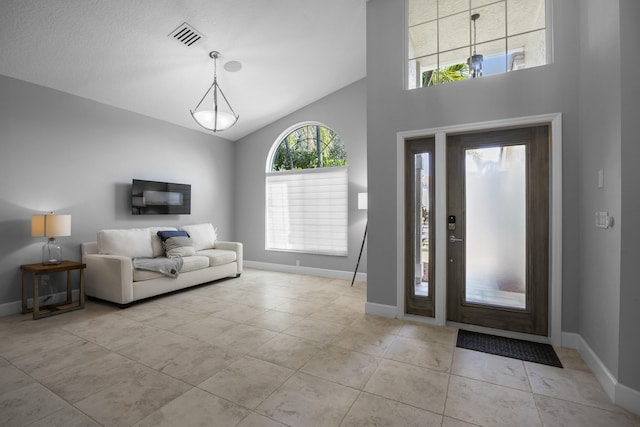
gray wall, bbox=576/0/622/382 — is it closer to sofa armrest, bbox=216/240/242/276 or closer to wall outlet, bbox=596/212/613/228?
wall outlet, bbox=596/212/613/228

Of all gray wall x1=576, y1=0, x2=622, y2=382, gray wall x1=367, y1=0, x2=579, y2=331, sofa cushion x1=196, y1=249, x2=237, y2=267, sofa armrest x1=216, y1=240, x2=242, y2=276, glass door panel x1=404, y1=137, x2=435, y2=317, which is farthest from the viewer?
sofa armrest x1=216, y1=240, x2=242, y2=276

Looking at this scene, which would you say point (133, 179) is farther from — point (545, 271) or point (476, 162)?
point (545, 271)

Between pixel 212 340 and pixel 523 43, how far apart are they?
413 centimetres

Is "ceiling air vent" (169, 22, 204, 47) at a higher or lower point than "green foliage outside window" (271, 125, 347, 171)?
higher

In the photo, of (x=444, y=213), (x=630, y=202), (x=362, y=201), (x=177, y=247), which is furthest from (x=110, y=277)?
(x=630, y=202)

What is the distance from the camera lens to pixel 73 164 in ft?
13.1

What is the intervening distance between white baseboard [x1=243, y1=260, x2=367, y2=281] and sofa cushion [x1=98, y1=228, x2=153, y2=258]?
2.10 meters

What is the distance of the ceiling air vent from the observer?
3.21 meters

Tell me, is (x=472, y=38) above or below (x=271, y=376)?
above

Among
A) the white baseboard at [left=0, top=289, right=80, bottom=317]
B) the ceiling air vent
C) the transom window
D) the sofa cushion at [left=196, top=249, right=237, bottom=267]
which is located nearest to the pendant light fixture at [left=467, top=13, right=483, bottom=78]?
the transom window

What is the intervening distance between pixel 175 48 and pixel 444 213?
11.9 feet

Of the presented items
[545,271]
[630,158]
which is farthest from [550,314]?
[630,158]

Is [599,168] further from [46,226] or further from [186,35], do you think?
[46,226]

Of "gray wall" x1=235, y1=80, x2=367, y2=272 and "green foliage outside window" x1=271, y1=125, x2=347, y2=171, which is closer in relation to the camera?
"gray wall" x1=235, y1=80, x2=367, y2=272
